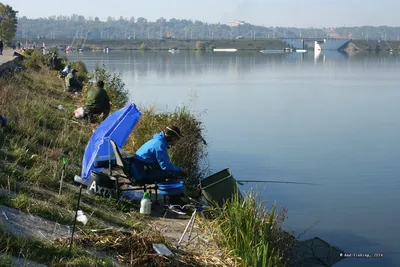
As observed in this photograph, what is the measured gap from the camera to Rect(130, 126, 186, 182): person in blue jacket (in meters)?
8.05

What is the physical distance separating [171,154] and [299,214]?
239 cm

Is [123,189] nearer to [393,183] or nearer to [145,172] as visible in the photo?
[145,172]

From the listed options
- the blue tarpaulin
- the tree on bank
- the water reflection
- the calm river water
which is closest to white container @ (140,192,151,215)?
the blue tarpaulin

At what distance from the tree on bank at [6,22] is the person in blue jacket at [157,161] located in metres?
63.6

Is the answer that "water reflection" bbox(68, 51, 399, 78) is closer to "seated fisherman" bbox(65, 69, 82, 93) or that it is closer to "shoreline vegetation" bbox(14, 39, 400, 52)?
"seated fisherman" bbox(65, 69, 82, 93)

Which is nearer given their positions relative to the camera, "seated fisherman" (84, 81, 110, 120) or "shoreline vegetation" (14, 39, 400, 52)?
"seated fisherman" (84, 81, 110, 120)

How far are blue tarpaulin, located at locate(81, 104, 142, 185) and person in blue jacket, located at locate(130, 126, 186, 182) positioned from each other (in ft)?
2.33

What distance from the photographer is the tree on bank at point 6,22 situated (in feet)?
226

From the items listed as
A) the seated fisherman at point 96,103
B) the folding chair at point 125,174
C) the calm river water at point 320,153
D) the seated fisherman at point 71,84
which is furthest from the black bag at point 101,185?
the seated fisherman at point 71,84

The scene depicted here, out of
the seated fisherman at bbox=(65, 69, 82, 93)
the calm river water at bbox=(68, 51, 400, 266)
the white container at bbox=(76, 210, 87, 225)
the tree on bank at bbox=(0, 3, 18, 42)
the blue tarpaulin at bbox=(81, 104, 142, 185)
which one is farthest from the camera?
the tree on bank at bbox=(0, 3, 18, 42)

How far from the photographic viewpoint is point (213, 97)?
30.4m

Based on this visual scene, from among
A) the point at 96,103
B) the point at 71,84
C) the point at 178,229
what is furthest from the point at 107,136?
the point at 71,84

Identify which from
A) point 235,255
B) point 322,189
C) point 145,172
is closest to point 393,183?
point 322,189

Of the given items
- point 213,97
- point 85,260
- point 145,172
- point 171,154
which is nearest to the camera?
point 85,260
